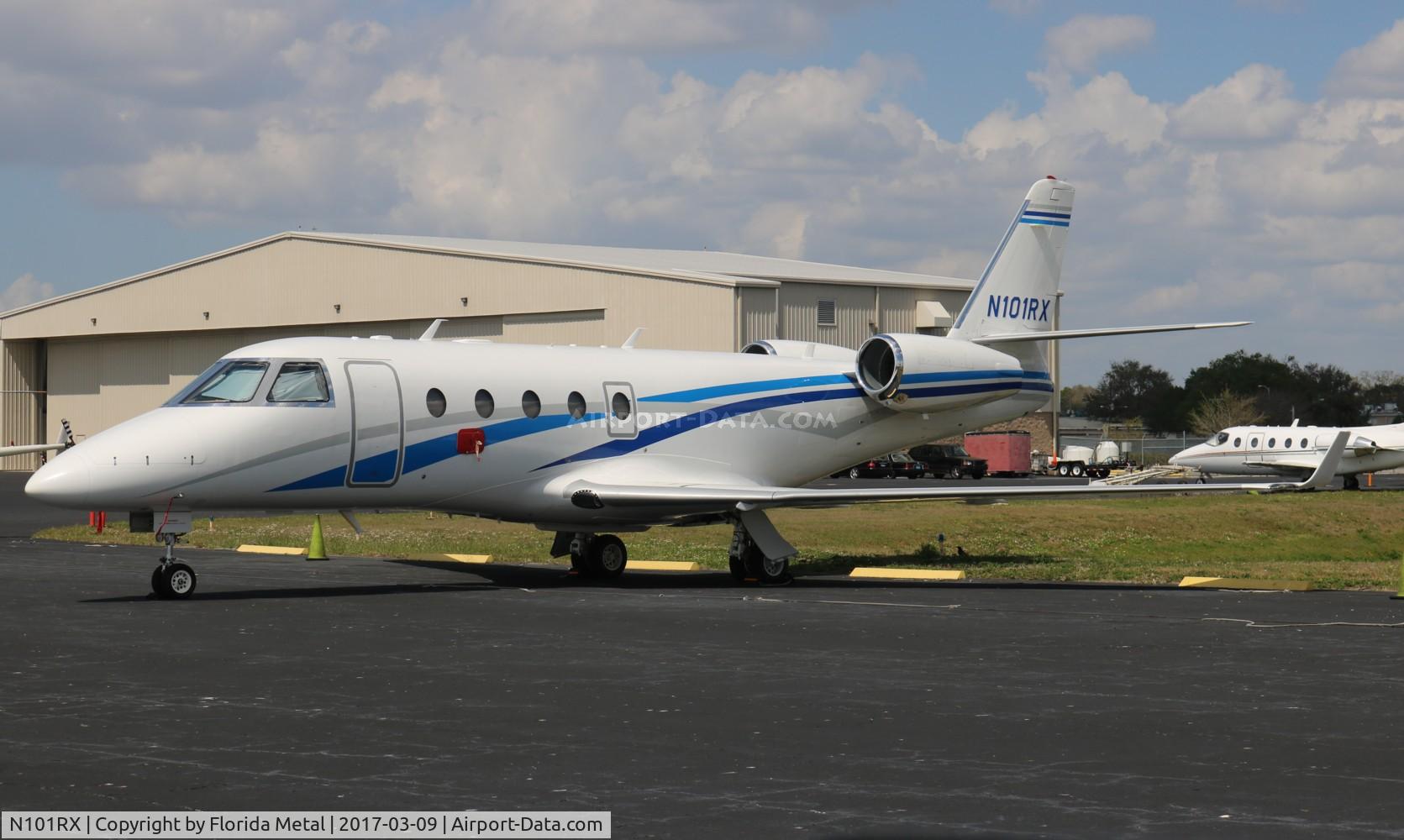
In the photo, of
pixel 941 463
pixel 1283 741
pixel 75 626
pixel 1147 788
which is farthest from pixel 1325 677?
pixel 941 463

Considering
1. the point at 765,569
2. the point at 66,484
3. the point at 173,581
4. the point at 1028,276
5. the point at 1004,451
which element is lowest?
the point at 765,569

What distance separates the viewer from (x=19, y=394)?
8519 centimetres

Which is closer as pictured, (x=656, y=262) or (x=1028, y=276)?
(x=1028, y=276)

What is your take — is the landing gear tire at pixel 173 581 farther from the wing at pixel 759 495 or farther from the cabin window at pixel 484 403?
the wing at pixel 759 495

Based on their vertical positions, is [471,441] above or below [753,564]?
above

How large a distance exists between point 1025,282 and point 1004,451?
5121 centimetres

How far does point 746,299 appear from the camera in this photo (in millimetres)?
59250

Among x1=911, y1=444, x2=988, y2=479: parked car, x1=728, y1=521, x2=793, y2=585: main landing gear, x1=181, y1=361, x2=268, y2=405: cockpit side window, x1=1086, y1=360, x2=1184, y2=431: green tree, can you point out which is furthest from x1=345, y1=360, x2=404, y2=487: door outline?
x1=1086, y1=360, x2=1184, y2=431: green tree

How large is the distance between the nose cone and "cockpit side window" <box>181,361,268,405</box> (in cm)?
179

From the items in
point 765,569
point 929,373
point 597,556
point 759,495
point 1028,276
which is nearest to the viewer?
point 759,495

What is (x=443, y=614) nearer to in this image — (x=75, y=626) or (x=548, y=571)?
(x=75, y=626)

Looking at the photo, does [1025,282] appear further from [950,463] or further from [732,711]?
[950,463]

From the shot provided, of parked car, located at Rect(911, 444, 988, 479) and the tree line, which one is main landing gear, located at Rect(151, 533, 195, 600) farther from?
the tree line

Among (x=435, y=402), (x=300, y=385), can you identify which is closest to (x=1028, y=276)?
(x=435, y=402)
